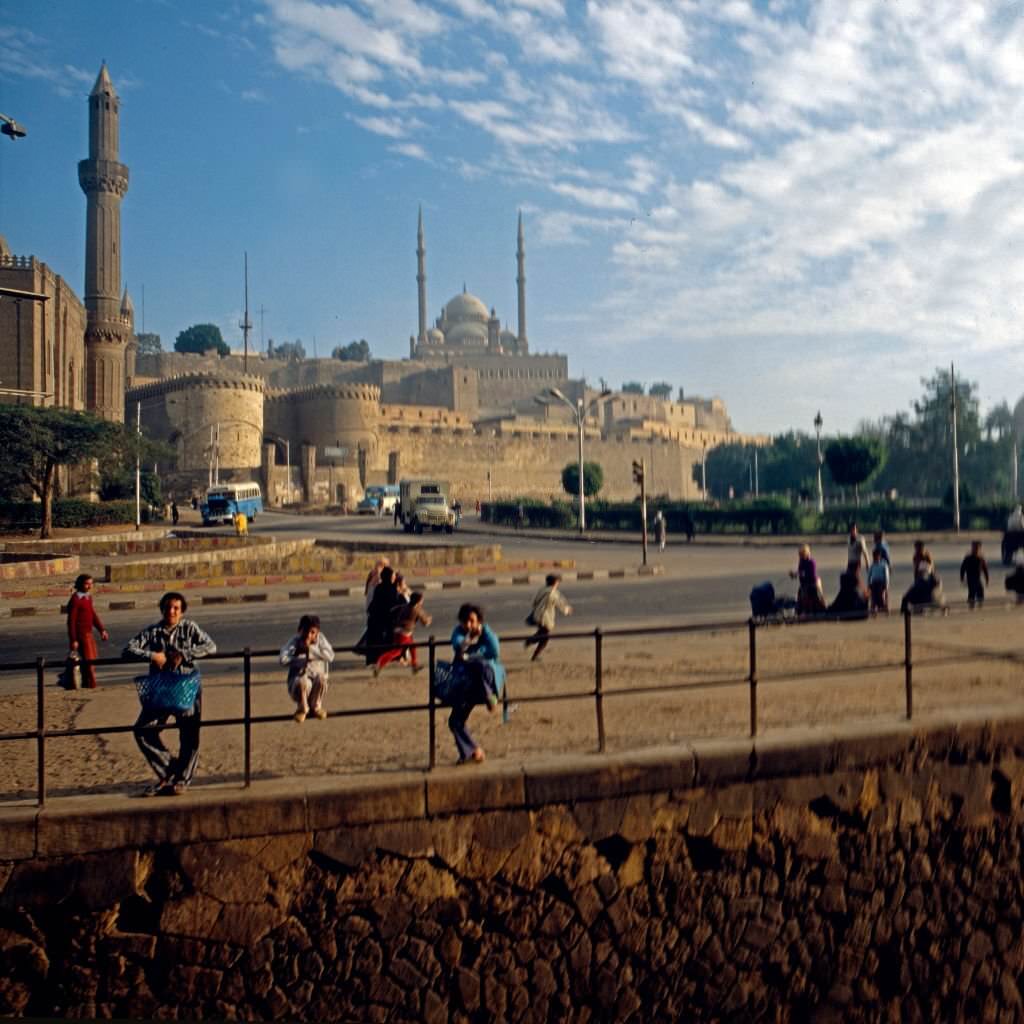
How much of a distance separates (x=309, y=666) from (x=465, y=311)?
11554 cm

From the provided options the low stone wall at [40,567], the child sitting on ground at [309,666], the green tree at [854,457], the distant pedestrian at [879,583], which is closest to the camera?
the child sitting on ground at [309,666]

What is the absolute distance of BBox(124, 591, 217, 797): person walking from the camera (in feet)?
16.1

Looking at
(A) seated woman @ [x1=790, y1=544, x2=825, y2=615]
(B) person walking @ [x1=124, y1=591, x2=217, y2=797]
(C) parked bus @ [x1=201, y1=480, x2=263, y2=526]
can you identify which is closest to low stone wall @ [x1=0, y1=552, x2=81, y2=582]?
(A) seated woman @ [x1=790, y1=544, x2=825, y2=615]

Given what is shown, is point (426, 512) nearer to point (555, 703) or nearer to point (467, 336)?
point (555, 703)

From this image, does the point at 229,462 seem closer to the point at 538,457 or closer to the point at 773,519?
the point at 538,457

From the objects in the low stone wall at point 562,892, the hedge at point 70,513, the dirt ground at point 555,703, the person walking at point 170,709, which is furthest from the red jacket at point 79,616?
the hedge at point 70,513

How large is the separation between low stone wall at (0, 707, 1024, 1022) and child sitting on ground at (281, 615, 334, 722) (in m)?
1.54

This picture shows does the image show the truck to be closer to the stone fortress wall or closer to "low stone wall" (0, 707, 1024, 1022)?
"low stone wall" (0, 707, 1024, 1022)

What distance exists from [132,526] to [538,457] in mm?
51940

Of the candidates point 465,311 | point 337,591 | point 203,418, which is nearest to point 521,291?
point 465,311

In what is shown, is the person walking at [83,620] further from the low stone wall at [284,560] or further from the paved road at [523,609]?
the low stone wall at [284,560]

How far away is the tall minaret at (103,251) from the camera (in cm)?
5675

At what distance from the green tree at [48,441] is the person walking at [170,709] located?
28.4 meters

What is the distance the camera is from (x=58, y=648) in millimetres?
11805
